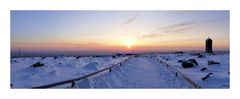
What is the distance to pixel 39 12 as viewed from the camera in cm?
761

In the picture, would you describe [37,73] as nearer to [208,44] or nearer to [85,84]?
[85,84]

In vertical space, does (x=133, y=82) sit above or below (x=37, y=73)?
below

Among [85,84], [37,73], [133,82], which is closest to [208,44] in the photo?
[133,82]

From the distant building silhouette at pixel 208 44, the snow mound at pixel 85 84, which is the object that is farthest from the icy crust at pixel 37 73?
the distant building silhouette at pixel 208 44

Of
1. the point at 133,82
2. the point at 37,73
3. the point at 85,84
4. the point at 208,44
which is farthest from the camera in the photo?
the point at 208,44

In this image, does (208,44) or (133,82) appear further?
(208,44)

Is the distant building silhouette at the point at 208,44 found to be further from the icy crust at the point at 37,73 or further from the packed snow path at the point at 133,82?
the icy crust at the point at 37,73
